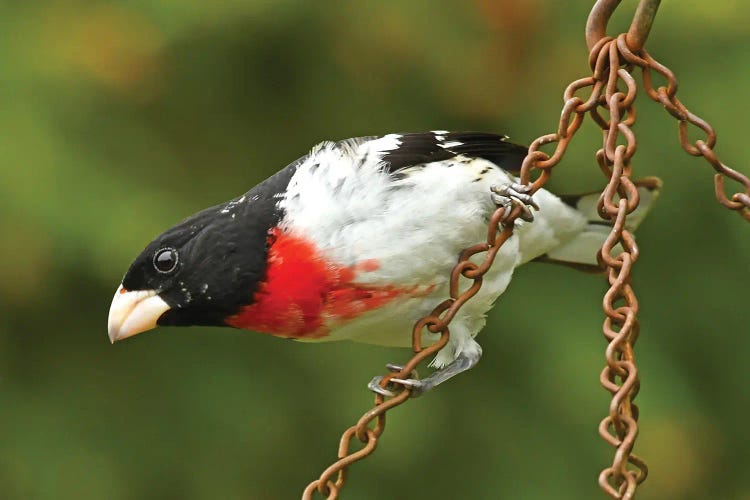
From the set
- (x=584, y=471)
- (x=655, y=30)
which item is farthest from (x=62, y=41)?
(x=584, y=471)

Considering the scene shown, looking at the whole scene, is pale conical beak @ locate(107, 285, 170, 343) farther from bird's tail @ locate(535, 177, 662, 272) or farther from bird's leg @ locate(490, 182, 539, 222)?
bird's tail @ locate(535, 177, 662, 272)

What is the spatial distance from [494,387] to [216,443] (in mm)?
1036

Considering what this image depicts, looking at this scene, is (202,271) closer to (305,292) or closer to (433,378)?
(305,292)

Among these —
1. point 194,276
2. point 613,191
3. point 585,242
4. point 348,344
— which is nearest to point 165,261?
point 194,276

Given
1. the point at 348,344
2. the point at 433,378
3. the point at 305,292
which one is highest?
the point at 305,292

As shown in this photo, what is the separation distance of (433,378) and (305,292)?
0.40 m

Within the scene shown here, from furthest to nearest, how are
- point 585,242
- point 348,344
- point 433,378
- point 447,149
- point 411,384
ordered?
point 348,344 → point 585,242 → point 447,149 → point 433,378 → point 411,384

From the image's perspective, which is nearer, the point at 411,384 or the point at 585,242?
the point at 411,384

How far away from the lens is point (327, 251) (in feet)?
8.20

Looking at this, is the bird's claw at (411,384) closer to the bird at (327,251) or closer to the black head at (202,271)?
the bird at (327,251)

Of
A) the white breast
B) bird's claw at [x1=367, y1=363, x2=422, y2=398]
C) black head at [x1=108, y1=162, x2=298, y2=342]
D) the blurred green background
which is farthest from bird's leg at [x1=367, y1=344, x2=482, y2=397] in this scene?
the blurred green background

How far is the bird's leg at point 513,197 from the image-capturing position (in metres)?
2.25

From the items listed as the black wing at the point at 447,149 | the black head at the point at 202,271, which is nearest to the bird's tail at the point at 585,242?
the black wing at the point at 447,149

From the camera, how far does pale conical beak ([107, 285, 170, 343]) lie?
2508 mm
